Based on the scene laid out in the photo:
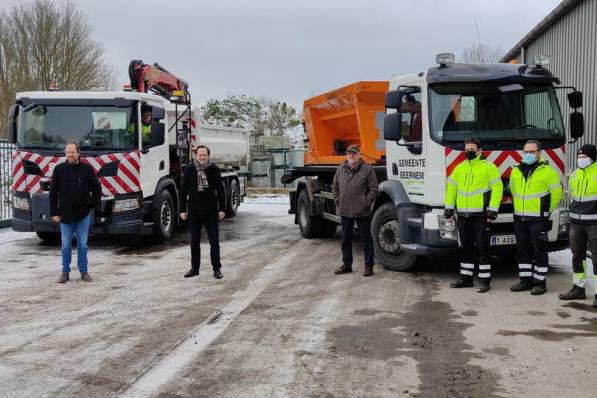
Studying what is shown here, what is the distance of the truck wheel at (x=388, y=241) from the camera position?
8.33 meters

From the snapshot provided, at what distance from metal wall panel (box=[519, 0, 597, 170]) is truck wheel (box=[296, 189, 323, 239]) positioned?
4958 mm

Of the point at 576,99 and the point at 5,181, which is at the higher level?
the point at 576,99

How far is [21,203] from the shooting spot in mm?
10406

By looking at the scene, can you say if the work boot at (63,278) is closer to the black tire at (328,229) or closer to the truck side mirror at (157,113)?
the truck side mirror at (157,113)

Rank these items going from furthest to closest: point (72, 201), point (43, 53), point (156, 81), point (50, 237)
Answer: point (43, 53), point (156, 81), point (50, 237), point (72, 201)

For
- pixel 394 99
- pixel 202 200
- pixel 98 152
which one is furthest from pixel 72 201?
pixel 394 99

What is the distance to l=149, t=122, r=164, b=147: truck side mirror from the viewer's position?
1088 centimetres

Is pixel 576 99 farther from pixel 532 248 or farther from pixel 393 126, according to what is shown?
pixel 393 126

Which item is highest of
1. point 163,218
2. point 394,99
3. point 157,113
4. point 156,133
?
point 157,113

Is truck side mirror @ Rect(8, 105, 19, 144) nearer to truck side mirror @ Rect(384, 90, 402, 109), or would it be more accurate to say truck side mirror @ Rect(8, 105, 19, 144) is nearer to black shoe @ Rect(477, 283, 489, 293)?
truck side mirror @ Rect(384, 90, 402, 109)

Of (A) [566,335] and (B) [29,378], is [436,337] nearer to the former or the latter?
(A) [566,335]

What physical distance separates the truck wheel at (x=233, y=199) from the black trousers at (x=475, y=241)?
31.3 ft

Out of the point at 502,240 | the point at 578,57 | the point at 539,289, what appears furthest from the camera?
the point at 578,57

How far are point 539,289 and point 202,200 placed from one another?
4413mm
